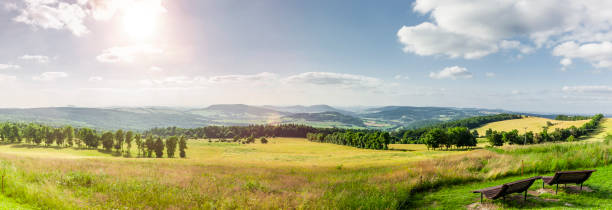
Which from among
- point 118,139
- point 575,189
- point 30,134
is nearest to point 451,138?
point 575,189

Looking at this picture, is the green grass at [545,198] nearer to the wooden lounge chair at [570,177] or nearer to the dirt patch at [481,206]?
the dirt patch at [481,206]

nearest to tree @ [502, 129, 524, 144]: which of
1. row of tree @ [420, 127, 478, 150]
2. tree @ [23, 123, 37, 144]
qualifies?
row of tree @ [420, 127, 478, 150]

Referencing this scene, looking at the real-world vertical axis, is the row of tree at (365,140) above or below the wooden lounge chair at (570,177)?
below

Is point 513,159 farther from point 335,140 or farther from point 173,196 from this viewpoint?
point 335,140

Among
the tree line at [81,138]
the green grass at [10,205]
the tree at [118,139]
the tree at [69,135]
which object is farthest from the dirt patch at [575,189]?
the tree at [69,135]

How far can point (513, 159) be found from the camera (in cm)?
1600

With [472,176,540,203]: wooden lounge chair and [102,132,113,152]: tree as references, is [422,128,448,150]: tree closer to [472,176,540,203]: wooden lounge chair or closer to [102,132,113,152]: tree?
[472,176,540,203]: wooden lounge chair

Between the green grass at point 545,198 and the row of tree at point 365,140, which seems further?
the row of tree at point 365,140

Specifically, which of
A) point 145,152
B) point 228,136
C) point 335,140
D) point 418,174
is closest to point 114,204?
point 418,174

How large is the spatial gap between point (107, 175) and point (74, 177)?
1.36 metres

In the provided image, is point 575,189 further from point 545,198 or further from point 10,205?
point 10,205

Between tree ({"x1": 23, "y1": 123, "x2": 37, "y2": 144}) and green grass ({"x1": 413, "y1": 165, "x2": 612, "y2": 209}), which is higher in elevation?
green grass ({"x1": 413, "y1": 165, "x2": 612, "y2": 209})

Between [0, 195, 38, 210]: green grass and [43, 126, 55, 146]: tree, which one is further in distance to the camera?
[43, 126, 55, 146]: tree

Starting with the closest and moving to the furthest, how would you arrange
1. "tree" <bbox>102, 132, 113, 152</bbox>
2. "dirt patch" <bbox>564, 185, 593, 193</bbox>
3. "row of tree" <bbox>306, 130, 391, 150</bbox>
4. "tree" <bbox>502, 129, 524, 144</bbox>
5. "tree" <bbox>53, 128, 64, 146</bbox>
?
"dirt patch" <bbox>564, 185, 593, 193</bbox>, "tree" <bbox>102, 132, 113, 152</bbox>, "tree" <bbox>53, 128, 64, 146</bbox>, "tree" <bbox>502, 129, 524, 144</bbox>, "row of tree" <bbox>306, 130, 391, 150</bbox>
